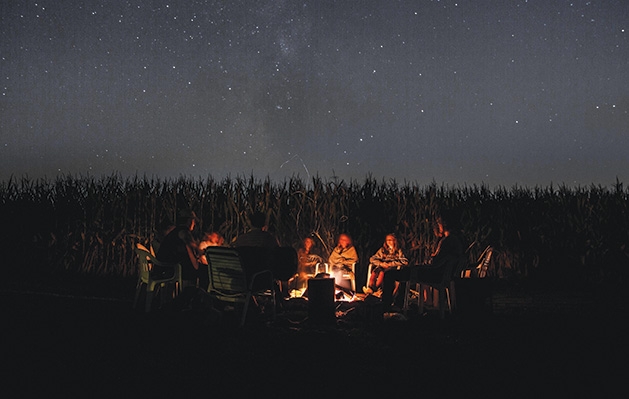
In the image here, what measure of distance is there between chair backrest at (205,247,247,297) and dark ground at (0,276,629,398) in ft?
1.06

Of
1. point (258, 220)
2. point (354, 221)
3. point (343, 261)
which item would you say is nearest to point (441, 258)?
point (343, 261)

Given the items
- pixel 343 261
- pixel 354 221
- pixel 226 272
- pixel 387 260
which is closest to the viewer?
pixel 226 272

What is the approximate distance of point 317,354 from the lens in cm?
484

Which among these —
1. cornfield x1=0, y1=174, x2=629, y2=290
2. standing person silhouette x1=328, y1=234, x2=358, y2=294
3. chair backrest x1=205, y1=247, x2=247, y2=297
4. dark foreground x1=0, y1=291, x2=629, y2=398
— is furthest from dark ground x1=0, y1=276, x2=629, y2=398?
cornfield x1=0, y1=174, x2=629, y2=290

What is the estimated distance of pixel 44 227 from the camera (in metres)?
12.6

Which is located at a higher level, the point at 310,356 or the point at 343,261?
the point at 343,261

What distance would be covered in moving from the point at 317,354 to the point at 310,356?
102mm

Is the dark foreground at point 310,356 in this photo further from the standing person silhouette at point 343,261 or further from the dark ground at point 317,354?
the standing person silhouette at point 343,261

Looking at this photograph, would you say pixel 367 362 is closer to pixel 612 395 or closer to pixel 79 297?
pixel 612 395

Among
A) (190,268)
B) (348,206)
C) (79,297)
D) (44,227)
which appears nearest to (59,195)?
(44,227)

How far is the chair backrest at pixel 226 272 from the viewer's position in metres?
6.08

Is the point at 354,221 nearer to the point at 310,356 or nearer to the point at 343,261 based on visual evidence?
the point at 343,261

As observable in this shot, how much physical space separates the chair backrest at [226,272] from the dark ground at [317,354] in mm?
322

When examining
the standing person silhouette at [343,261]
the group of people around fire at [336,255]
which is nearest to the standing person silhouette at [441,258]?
the group of people around fire at [336,255]
